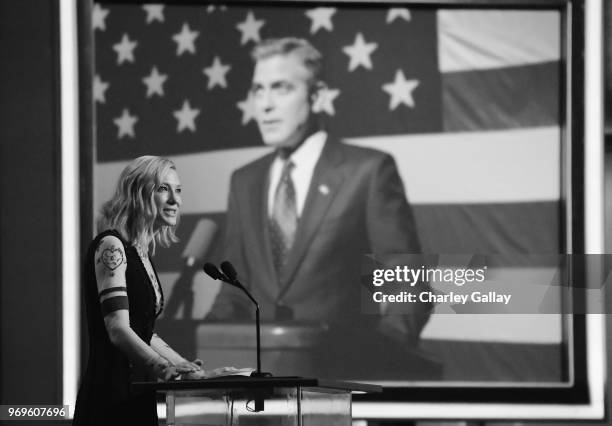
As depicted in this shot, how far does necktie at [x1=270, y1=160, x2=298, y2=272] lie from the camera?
4.41m

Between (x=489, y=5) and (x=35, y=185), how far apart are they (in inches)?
80.6

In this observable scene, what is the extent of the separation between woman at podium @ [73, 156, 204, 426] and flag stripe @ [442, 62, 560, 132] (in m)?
2.07

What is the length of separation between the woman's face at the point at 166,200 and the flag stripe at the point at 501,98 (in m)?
2.08

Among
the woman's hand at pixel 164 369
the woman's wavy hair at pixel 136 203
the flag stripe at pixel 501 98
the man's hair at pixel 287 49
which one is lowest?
the woman's hand at pixel 164 369

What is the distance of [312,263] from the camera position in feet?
14.5

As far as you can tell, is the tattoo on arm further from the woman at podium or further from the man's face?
the man's face

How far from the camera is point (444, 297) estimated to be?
438cm

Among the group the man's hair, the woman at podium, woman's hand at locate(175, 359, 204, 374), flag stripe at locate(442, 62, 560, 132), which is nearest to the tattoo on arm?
the woman at podium

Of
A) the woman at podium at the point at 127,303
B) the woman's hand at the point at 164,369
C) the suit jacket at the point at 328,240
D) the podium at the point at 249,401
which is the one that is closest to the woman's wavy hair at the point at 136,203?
the woman at podium at the point at 127,303

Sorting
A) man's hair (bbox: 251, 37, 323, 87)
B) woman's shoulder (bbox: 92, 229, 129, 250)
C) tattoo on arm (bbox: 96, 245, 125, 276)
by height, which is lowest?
tattoo on arm (bbox: 96, 245, 125, 276)

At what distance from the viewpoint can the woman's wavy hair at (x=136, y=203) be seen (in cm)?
261

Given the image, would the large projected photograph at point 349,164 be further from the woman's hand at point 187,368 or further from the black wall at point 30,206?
the woman's hand at point 187,368

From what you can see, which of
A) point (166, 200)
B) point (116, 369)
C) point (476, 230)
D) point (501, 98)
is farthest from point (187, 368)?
point (501, 98)

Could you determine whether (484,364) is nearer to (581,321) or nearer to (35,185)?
(581,321)
